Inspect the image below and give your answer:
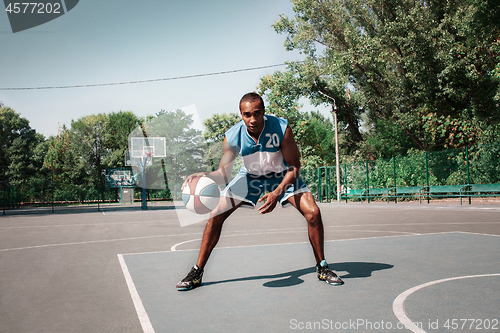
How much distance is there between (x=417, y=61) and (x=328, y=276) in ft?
71.3

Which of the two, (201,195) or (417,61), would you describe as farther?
(417,61)

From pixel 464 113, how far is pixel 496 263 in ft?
67.9

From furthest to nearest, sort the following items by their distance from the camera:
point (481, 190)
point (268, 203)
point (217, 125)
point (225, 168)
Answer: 1. point (217, 125)
2. point (481, 190)
3. point (225, 168)
4. point (268, 203)

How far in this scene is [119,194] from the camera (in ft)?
145

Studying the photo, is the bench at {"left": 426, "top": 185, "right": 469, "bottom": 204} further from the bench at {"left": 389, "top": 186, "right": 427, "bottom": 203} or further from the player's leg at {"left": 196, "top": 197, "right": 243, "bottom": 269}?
the player's leg at {"left": 196, "top": 197, "right": 243, "bottom": 269}

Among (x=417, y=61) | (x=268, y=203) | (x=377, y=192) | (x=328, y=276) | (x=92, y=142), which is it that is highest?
(x=417, y=61)

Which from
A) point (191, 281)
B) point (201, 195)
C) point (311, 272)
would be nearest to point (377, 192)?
point (311, 272)

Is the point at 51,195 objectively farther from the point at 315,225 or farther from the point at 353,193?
the point at 315,225

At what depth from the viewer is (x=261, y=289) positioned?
4207 millimetres

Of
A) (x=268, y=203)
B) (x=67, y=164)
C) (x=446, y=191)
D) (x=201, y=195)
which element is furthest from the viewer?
(x=67, y=164)

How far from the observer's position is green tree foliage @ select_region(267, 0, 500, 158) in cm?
2244

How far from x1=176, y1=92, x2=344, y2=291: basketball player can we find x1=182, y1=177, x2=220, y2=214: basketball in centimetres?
15

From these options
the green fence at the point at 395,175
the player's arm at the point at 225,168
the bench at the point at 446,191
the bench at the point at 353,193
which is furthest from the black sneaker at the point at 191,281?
the bench at the point at 353,193

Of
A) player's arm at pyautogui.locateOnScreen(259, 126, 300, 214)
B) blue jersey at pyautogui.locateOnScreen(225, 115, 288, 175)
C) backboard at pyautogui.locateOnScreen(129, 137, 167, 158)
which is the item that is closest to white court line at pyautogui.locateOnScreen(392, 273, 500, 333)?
player's arm at pyautogui.locateOnScreen(259, 126, 300, 214)
